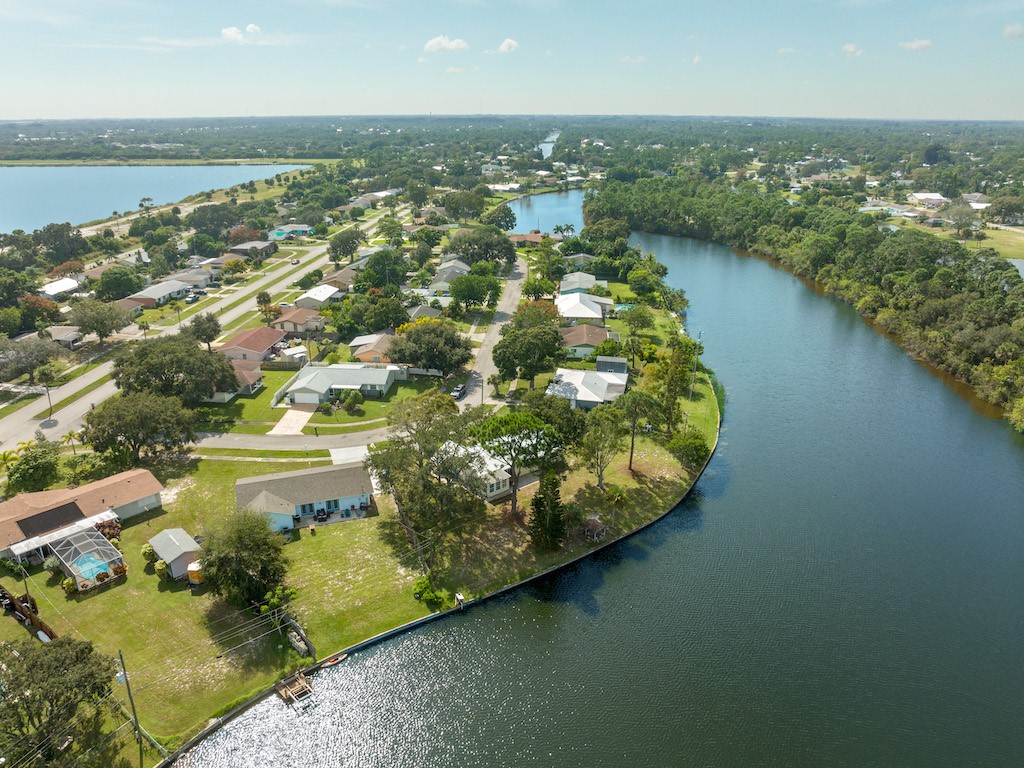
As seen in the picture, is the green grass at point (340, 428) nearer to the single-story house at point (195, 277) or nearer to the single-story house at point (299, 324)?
the single-story house at point (299, 324)

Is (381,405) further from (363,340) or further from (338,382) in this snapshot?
(363,340)

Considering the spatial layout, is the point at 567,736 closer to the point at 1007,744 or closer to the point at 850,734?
the point at 850,734

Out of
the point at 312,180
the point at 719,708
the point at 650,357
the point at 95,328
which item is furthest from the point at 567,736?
the point at 312,180

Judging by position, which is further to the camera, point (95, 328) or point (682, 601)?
point (95, 328)

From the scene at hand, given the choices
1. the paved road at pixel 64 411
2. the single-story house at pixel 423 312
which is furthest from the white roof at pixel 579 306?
the paved road at pixel 64 411

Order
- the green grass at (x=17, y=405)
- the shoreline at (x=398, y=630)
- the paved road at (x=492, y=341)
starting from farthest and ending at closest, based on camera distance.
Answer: the paved road at (x=492, y=341), the green grass at (x=17, y=405), the shoreline at (x=398, y=630)

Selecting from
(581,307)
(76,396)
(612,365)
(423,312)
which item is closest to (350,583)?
(612,365)
